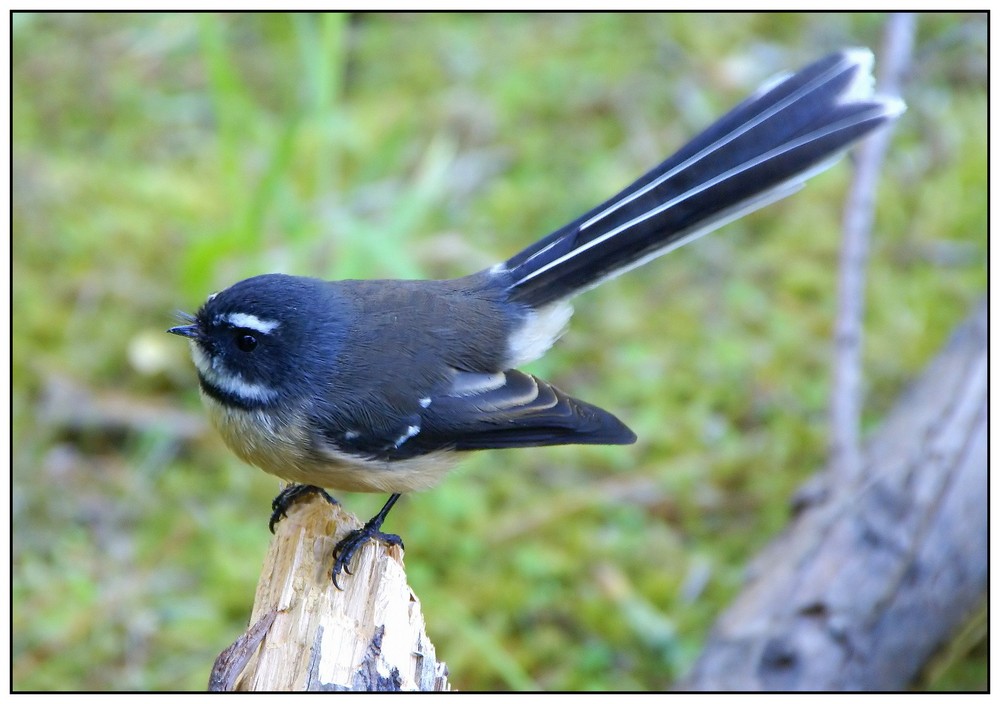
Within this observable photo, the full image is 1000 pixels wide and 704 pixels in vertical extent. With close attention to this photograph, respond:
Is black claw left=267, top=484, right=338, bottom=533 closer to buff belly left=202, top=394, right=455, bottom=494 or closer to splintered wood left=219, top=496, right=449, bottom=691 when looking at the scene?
buff belly left=202, top=394, right=455, bottom=494

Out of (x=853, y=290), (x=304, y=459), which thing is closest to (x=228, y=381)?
(x=304, y=459)

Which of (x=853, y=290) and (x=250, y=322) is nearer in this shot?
(x=250, y=322)

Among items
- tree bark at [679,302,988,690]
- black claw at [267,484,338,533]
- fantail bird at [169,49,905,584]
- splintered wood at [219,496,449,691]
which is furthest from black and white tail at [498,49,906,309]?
tree bark at [679,302,988,690]

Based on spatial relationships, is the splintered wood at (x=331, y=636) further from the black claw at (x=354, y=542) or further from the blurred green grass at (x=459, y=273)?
the blurred green grass at (x=459, y=273)

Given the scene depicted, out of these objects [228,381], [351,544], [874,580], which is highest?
[228,381]

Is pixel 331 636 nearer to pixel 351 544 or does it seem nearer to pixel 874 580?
pixel 351 544

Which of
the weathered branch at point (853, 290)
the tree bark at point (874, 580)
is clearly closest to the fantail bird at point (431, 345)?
the tree bark at point (874, 580)

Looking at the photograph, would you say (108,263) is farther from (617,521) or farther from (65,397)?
(617,521)

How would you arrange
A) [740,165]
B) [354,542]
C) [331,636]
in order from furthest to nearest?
1. [740,165]
2. [354,542]
3. [331,636]
